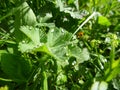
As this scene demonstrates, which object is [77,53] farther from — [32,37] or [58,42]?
[32,37]

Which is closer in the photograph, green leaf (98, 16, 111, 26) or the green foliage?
the green foliage

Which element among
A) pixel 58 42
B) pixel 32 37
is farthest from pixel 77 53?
pixel 32 37

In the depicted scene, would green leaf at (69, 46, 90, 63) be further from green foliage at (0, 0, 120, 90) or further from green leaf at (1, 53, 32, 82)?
green leaf at (1, 53, 32, 82)

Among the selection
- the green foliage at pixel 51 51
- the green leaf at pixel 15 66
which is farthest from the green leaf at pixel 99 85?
the green leaf at pixel 15 66

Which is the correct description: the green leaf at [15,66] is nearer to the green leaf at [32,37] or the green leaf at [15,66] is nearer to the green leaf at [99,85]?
the green leaf at [32,37]

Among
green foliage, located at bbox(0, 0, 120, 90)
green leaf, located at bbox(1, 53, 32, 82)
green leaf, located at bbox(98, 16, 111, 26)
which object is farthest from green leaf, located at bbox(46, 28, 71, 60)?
green leaf, located at bbox(98, 16, 111, 26)

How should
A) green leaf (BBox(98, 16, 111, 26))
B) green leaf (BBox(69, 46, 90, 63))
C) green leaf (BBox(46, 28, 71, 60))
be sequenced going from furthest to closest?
green leaf (BBox(98, 16, 111, 26)), green leaf (BBox(69, 46, 90, 63)), green leaf (BBox(46, 28, 71, 60))

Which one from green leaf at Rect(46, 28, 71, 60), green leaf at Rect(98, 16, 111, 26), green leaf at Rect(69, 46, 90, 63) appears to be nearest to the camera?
green leaf at Rect(46, 28, 71, 60)
